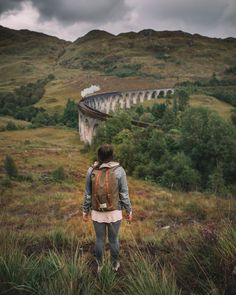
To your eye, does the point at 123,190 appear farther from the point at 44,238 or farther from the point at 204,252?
the point at 44,238

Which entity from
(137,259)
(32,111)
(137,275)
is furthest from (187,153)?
(32,111)

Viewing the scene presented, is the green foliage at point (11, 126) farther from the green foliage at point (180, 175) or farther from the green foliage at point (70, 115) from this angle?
the green foliage at point (180, 175)

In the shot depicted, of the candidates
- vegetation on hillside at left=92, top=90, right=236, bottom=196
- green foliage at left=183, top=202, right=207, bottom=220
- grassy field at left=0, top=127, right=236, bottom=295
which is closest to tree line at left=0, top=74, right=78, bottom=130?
vegetation on hillside at left=92, top=90, right=236, bottom=196

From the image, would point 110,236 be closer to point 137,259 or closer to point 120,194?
point 120,194

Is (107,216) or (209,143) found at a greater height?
(107,216)

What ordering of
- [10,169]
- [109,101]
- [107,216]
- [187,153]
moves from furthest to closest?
[109,101]
[187,153]
[10,169]
[107,216]

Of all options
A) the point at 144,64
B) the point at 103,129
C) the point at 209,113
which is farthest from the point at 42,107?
the point at 144,64

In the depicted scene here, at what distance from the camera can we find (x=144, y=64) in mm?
185750

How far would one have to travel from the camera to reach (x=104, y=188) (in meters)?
4.53

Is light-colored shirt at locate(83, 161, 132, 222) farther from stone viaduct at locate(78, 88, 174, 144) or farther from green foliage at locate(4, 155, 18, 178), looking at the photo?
stone viaduct at locate(78, 88, 174, 144)

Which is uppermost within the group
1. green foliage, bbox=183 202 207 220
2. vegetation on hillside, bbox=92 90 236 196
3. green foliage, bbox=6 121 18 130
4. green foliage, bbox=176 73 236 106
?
Answer: green foliage, bbox=176 73 236 106

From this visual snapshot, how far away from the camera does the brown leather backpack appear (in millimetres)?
4527

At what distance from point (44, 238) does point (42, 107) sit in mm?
98878

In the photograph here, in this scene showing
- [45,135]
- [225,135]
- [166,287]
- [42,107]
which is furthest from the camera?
[42,107]
